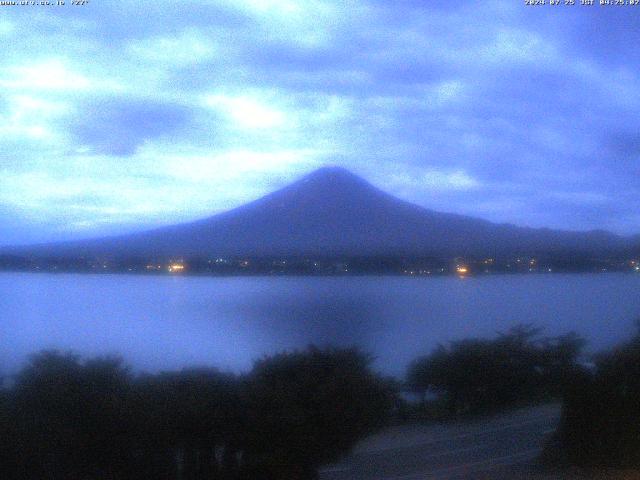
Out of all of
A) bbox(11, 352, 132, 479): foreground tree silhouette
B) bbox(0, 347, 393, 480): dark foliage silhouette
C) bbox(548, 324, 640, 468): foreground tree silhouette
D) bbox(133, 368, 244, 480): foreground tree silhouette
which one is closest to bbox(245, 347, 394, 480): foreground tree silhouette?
bbox(0, 347, 393, 480): dark foliage silhouette

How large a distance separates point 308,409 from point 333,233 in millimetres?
2182

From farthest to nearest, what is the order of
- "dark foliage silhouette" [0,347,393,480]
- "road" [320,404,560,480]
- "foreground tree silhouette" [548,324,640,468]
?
1. "foreground tree silhouette" [548,324,640,468]
2. "road" [320,404,560,480]
3. "dark foliage silhouette" [0,347,393,480]

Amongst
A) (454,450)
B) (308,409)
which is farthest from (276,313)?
(454,450)

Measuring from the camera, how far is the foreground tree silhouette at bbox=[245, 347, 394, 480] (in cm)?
699

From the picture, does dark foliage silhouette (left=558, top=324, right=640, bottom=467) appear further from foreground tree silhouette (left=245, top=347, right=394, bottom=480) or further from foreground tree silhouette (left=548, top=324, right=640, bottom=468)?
foreground tree silhouette (left=245, top=347, right=394, bottom=480)

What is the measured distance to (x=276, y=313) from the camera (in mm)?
8047

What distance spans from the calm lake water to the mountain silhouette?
1.15ft

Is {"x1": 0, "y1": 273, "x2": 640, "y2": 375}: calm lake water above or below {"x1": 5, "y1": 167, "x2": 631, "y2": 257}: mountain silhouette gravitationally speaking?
below

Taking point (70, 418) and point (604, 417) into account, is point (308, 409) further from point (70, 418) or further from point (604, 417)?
point (604, 417)

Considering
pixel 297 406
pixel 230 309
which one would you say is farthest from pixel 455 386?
pixel 230 309

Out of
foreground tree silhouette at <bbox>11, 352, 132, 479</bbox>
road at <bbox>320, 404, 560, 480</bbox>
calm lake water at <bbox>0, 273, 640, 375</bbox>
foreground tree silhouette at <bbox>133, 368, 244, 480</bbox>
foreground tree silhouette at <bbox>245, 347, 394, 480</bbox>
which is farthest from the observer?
calm lake water at <bbox>0, 273, 640, 375</bbox>

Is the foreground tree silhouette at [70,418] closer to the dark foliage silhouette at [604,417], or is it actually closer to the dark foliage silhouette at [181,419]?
the dark foliage silhouette at [181,419]

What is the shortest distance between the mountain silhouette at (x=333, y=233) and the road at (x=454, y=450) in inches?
77.5

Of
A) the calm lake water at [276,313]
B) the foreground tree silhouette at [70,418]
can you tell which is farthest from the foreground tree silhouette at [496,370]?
the foreground tree silhouette at [70,418]
